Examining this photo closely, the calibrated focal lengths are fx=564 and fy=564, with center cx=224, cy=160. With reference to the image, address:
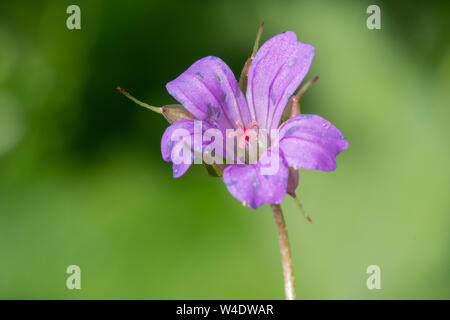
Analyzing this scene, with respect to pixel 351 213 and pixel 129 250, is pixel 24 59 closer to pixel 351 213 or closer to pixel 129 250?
pixel 129 250

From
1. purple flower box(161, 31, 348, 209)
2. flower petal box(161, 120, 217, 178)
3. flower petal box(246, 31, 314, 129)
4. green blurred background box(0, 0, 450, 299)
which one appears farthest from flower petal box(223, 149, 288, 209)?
green blurred background box(0, 0, 450, 299)

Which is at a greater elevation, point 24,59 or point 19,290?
point 24,59

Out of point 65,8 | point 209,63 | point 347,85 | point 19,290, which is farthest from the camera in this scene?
point 347,85

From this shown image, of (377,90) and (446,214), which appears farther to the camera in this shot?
(377,90)

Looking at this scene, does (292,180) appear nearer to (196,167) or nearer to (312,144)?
(312,144)

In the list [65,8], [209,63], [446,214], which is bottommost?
[446,214]

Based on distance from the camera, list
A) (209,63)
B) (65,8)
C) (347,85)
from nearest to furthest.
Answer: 1. (209,63)
2. (65,8)
3. (347,85)

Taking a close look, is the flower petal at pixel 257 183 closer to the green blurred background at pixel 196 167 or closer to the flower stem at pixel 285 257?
the flower stem at pixel 285 257

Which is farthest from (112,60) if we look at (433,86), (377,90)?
(433,86)

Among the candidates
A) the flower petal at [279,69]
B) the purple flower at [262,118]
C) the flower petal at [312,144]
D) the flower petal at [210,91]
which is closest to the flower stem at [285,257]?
the purple flower at [262,118]
